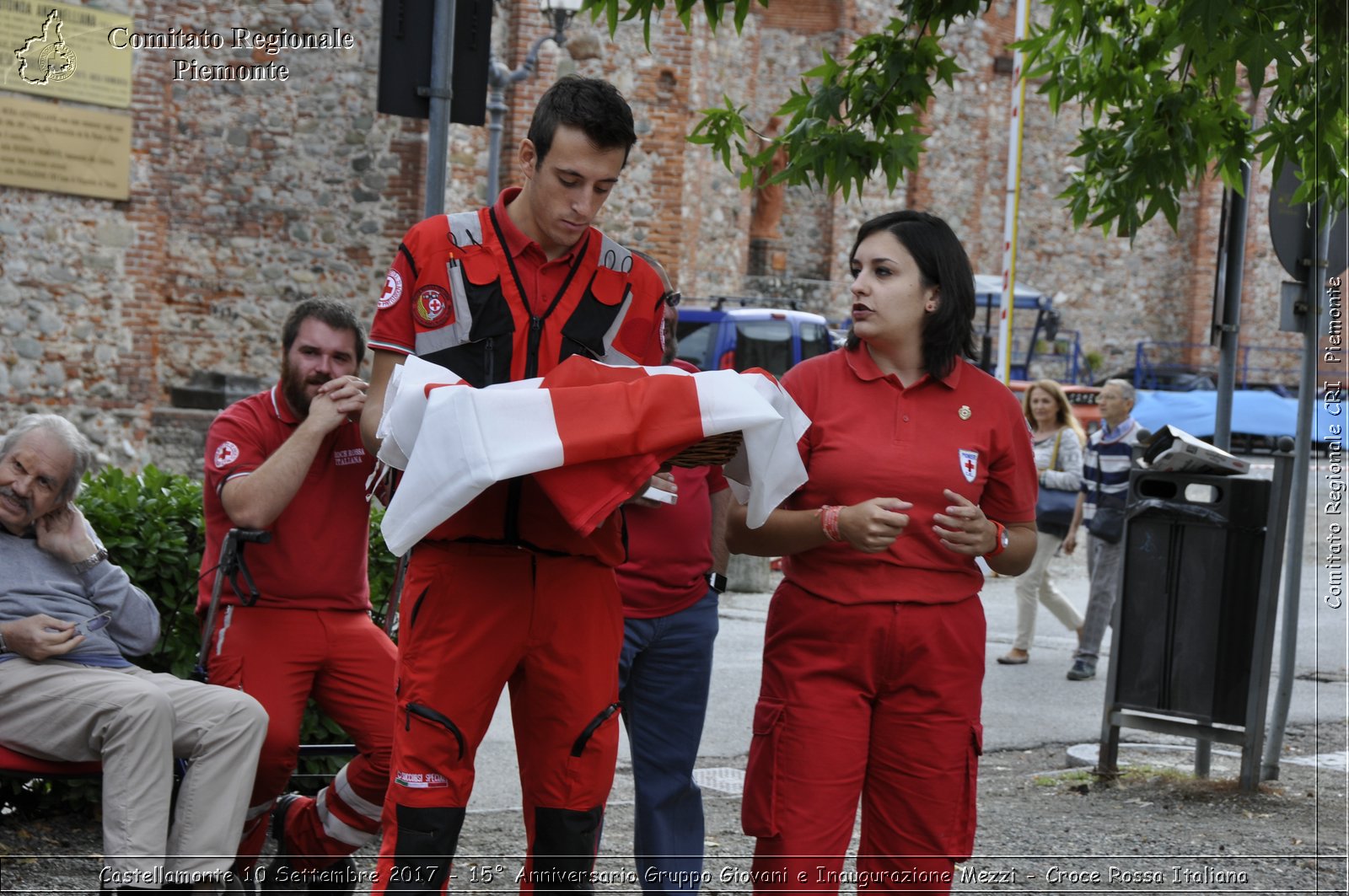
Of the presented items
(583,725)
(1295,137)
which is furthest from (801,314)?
(583,725)

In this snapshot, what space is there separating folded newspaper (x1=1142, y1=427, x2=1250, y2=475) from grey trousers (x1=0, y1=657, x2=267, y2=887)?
433cm

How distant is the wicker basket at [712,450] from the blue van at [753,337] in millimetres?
15424

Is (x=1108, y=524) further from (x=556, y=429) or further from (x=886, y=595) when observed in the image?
(x=556, y=429)

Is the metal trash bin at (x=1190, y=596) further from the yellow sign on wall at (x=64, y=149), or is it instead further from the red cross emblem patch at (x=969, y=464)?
the yellow sign on wall at (x=64, y=149)

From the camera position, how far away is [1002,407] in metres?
3.80

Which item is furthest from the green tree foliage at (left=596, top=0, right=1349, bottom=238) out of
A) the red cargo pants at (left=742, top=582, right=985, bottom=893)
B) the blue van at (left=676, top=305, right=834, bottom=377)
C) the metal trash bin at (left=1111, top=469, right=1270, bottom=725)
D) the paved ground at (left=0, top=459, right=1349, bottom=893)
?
the blue van at (left=676, top=305, right=834, bottom=377)

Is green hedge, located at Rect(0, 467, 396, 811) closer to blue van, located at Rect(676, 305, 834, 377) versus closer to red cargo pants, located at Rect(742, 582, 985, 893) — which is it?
red cargo pants, located at Rect(742, 582, 985, 893)

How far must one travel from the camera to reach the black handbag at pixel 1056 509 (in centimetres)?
1025

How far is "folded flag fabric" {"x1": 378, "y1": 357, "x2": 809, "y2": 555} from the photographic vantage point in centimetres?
288

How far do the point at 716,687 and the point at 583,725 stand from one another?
19.4ft

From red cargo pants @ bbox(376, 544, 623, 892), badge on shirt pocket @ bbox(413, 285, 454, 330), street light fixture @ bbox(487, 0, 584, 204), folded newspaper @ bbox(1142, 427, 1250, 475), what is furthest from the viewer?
street light fixture @ bbox(487, 0, 584, 204)

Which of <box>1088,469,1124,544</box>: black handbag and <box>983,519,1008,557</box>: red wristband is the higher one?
<box>983,519,1008,557</box>: red wristband

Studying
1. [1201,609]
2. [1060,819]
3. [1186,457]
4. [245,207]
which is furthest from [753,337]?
[1060,819]

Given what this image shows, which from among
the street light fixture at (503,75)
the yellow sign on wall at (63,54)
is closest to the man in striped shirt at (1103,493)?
the street light fixture at (503,75)
